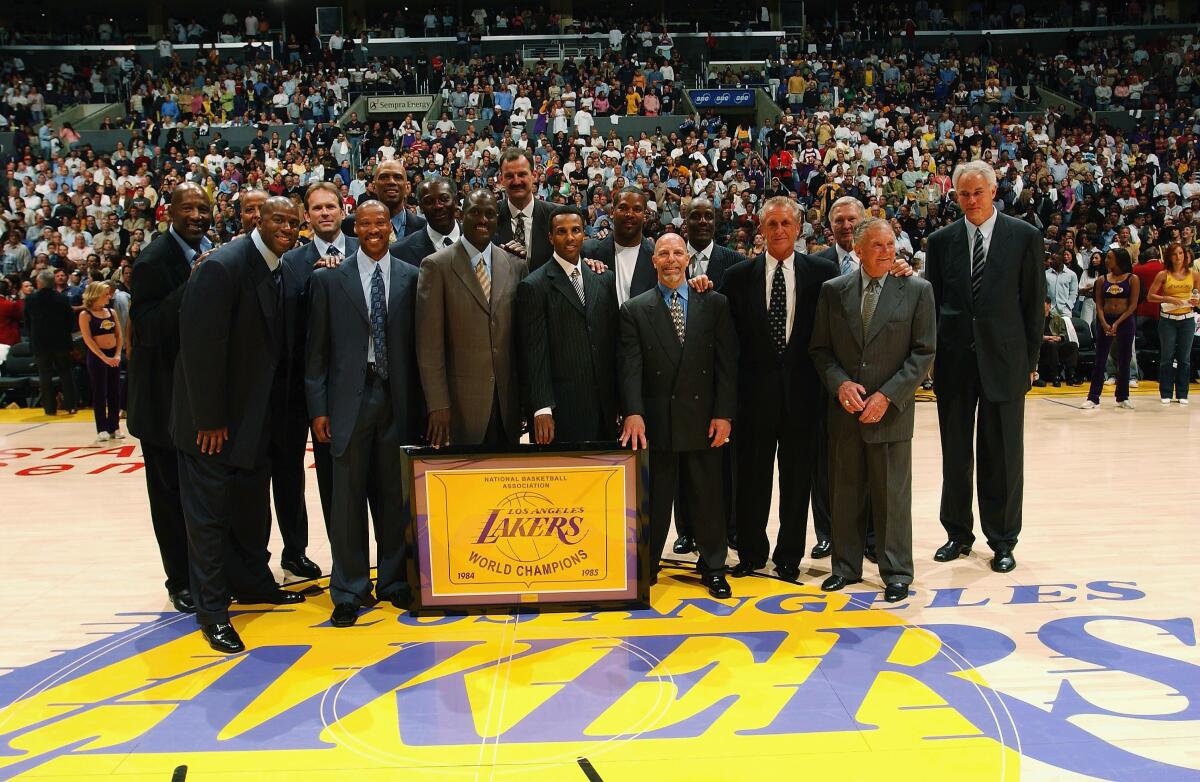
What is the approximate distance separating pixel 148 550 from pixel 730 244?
26.9 feet

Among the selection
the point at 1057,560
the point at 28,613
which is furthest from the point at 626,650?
the point at 28,613

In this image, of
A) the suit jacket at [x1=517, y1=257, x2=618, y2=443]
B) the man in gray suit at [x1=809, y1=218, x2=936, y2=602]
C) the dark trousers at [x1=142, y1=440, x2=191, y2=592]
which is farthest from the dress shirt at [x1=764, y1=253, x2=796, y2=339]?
the dark trousers at [x1=142, y1=440, x2=191, y2=592]

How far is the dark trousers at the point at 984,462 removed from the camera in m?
4.34

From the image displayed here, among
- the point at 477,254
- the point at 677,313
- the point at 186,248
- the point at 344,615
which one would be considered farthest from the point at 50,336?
the point at 677,313

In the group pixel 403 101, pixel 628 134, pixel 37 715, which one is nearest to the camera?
pixel 37 715

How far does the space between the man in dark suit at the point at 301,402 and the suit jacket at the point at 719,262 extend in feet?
5.22

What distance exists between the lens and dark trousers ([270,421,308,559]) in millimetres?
4262

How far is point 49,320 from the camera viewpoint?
30.7 ft

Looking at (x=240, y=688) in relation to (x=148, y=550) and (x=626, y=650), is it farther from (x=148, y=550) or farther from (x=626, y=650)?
(x=148, y=550)

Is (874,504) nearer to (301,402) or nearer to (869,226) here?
(869,226)

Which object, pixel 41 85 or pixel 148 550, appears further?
pixel 41 85

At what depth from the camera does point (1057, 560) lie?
4.36 metres

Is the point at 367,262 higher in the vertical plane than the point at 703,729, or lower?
higher

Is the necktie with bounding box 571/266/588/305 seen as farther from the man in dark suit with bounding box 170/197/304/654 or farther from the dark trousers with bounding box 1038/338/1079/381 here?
the dark trousers with bounding box 1038/338/1079/381
